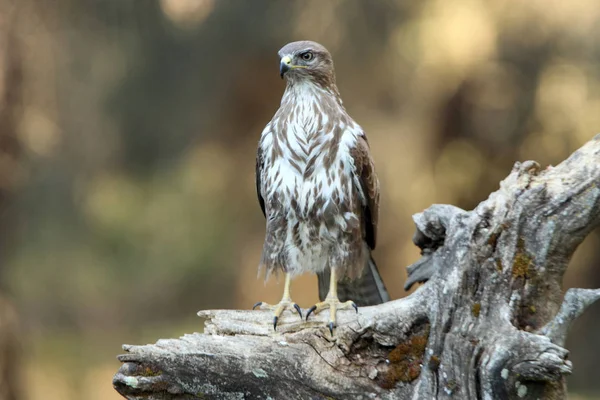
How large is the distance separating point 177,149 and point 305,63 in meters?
2.52

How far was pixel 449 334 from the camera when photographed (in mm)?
2895

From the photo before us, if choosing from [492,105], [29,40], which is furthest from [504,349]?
[29,40]

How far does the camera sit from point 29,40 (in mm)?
5562

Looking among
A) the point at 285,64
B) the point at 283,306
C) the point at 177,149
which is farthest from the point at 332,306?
the point at 177,149

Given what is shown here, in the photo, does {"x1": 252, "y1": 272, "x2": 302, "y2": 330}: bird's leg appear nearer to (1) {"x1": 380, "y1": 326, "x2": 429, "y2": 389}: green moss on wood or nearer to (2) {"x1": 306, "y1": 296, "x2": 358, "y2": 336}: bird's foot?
(2) {"x1": 306, "y1": 296, "x2": 358, "y2": 336}: bird's foot

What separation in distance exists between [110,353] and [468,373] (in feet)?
12.4

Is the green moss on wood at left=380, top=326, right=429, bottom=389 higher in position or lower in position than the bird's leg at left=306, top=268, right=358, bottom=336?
lower

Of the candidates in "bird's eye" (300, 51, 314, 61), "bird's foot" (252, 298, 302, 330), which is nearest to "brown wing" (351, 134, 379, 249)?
"bird's eye" (300, 51, 314, 61)

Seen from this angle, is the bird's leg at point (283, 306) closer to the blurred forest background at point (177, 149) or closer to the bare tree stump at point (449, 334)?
the bare tree stump at point (449, 334)

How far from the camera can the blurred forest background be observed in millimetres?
5273

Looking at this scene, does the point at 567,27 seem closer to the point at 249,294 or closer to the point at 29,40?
the point at 249,294

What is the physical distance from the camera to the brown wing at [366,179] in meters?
3.45

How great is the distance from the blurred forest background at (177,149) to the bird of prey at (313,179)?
68.4 inches

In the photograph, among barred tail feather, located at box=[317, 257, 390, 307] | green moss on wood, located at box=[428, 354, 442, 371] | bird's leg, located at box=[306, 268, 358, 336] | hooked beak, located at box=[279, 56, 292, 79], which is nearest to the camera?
green moss on wood, located at box=[428, 354, 442, 371]
